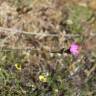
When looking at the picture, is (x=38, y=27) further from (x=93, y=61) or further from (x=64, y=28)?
(x=93, y=61)

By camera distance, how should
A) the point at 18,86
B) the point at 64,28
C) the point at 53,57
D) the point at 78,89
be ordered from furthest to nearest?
the point at 64,28, the point at 53,57, the point at 78,89, the point at 18,86

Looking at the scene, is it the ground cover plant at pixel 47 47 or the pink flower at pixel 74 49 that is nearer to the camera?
the ground cover plant at pixel 47 47

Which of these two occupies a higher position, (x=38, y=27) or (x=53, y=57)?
(x=38, y=27)

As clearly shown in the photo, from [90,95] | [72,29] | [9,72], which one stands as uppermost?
[72,29]

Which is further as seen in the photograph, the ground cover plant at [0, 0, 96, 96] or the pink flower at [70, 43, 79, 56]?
the pink flower at [70, 43, 79, 56]

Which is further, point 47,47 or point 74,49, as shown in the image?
point 47,47

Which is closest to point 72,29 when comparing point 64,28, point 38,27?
point 64,28

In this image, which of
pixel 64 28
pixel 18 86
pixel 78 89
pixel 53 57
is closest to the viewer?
pixel 18 86

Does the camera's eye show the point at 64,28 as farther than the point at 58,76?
Yes
